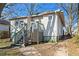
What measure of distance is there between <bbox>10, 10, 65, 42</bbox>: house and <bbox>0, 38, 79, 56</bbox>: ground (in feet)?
0.26

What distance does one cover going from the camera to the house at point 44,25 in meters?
2.66

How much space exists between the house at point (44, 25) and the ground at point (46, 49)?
0.08m

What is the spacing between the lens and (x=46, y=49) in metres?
2.66

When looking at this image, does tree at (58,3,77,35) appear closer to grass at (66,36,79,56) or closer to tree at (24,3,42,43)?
grass at (66,36,79,56)

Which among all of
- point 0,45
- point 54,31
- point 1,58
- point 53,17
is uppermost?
point 53,17

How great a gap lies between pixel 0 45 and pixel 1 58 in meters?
0.17

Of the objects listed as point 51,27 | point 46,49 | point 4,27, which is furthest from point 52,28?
point 4,27

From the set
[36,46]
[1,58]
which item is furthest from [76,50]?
[1,58]

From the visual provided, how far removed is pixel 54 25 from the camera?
8.78 ft

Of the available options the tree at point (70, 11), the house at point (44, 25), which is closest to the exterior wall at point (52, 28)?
the house at point (44, 25)

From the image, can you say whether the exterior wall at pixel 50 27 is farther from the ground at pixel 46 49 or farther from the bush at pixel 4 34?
the bush at pixel 4 34

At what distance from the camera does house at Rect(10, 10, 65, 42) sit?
8.73 feet

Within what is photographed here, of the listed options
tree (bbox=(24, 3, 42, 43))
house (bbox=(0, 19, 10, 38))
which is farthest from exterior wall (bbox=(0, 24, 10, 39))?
tree (bbox=(24, 3, 42, 43))

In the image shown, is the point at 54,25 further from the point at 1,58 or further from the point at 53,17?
the point at 1,58
